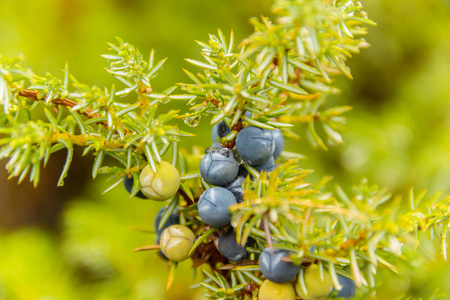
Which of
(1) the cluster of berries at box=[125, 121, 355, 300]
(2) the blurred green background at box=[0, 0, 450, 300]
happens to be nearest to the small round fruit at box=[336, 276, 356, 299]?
(1) the cluster of berries at box=[125, 121, 355, 300]

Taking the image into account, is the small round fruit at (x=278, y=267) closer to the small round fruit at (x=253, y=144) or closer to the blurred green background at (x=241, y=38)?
the small round fruit at (x=253, y=144)

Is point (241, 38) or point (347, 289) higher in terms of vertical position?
point (241, 38)

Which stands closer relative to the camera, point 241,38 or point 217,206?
point 217,206

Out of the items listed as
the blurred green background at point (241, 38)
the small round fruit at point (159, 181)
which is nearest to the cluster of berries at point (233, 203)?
the small round fruit at point (159, 181)

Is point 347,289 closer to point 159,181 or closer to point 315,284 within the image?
point 315,284

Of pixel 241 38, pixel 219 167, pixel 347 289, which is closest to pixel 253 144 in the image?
pixel 219 167

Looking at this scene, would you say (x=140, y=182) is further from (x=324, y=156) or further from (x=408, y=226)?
(x=324, y=156)

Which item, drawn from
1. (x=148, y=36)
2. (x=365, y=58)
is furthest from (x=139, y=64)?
(x=365, y=58)
